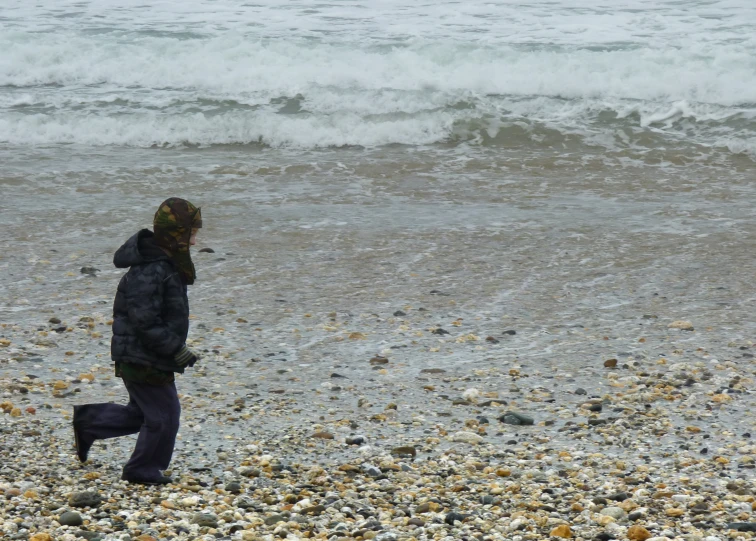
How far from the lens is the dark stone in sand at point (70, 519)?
454cm

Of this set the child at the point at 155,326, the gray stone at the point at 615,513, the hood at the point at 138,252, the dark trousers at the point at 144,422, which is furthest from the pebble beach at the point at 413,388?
the hood at the point at 138,252

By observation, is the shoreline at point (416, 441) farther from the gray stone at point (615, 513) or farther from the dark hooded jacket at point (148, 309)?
the dark hooded jacket at point (148, 309)

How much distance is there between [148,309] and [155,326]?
9 centimetres

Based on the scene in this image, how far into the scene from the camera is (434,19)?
Result: 25344 millimetres

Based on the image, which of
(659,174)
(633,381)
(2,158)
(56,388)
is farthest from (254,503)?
(2,158)

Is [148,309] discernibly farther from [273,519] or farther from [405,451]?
[405,451]

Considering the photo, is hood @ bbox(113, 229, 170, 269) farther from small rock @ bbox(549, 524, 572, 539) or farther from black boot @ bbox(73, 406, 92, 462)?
small rock @ bbox(549, 524, 572, 539)

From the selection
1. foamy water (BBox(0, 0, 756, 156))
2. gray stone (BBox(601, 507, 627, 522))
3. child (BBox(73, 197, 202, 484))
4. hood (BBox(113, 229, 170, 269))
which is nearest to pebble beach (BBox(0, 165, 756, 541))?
gray stone (BBox(601, 507, 627, 522))

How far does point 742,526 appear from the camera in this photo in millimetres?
4586

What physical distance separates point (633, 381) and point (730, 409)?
0.69 metres

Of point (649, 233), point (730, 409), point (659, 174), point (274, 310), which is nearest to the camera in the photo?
point (730, 409)

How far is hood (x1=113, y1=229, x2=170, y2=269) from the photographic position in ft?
16.0

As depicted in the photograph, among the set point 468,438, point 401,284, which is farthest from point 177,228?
point 401,284

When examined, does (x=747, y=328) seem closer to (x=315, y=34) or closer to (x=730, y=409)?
(x=730, y=409)
